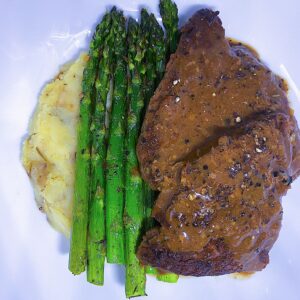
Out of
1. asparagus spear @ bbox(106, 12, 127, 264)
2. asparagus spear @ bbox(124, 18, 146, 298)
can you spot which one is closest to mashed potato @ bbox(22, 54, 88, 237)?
asparagus spear @ bbox(106, 12, 127, 264)

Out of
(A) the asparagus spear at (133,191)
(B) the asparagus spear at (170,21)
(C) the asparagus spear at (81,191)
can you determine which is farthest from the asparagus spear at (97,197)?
(B) the asparagus spear at (170,21)

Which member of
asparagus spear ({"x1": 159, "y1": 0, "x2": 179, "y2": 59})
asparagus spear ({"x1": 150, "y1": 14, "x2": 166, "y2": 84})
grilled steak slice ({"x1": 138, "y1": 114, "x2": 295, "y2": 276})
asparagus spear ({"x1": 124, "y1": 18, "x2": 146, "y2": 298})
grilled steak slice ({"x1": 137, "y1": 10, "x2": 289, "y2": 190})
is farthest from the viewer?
asparagus spear ({"x1": 159, "y1": 0, "x2": 179, "y2": 59})

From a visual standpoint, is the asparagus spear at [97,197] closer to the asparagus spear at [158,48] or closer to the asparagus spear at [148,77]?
the asparagus spear at [148,77]

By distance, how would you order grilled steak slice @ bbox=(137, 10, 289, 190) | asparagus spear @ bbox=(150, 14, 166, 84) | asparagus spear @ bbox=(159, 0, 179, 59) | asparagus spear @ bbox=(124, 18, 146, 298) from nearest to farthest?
grilled steak slice @ bbox=(137, 10, 289, 190), asparagus spear @ bbox=(124, 18, 146, 298), asparagus spear @ bbox=(150, 14, 166, 84), asparagus spear @ bbox=(159, 0, 179, 59)

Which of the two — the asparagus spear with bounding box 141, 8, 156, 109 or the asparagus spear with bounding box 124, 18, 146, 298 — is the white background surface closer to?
the asparagus spear with bounding box 141, 8, 156, 109

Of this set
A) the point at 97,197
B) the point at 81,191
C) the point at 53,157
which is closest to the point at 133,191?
the point at 97,197

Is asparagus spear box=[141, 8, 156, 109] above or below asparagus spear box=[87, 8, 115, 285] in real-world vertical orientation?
above

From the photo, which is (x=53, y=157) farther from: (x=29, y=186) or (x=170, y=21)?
(x=170, y=21)

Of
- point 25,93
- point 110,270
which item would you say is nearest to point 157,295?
point 110,270
